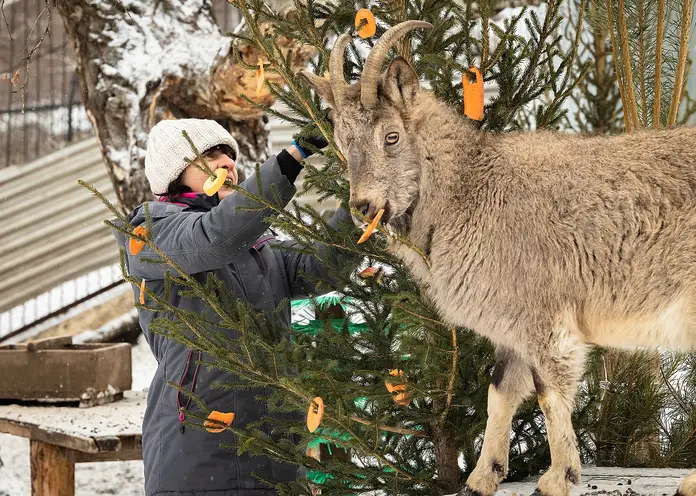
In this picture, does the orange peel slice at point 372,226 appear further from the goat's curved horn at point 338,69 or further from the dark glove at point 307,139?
the dark glove at point 307,139

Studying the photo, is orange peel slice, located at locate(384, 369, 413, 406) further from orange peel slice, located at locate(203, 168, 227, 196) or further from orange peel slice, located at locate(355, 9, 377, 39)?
orange peel slice, located at locate(355, 9, 377, 39)

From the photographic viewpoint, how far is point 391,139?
9.86 ft

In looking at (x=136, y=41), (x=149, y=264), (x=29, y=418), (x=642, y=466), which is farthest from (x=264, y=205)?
(x=136, y=41)

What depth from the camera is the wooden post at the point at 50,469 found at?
609cm

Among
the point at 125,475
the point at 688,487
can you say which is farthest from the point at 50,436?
the point at 688,487

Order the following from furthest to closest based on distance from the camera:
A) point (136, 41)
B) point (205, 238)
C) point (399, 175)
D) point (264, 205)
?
point (136, 41)
point (205, 238)
point (264, 205)
point (399, 175)

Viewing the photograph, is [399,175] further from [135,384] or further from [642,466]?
[135,384]

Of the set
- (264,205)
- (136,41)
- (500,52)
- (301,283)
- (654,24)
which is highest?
(136,41)

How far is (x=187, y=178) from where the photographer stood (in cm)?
405

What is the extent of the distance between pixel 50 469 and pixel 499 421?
4.16 m

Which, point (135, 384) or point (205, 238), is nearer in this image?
point (205, 238)

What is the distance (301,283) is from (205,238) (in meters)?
0.75

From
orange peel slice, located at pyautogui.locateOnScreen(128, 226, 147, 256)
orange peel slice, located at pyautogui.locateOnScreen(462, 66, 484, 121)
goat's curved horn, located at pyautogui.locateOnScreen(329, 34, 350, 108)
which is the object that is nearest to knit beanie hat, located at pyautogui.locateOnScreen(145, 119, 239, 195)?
orange peel slice, located at pyautogui.locateOnScreen(128, 226, 147, 256)

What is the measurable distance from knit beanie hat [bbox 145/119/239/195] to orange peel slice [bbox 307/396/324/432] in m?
1.46
